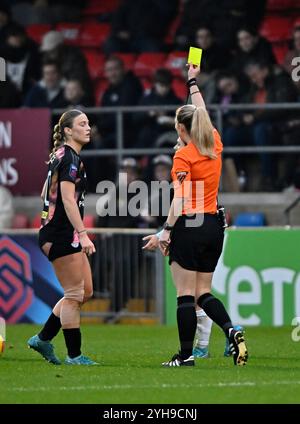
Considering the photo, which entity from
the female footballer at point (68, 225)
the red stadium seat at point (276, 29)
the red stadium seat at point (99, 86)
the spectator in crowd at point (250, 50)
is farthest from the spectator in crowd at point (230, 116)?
the female footballer at point (68, 225)

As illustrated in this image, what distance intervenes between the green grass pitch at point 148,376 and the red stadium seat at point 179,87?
23.1 feet

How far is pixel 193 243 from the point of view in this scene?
11016mm

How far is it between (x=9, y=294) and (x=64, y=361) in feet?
20.1

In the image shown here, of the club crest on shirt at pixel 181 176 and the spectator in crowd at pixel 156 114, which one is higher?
the spectator in crowd at pixel 156 114

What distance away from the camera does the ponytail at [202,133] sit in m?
11.0

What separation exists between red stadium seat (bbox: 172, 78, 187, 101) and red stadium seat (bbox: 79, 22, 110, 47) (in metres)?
2.10

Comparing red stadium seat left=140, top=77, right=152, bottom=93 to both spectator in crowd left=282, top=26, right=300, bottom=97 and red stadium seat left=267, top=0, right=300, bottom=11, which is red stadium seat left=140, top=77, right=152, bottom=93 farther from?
spectator in crowd left=282, top=26, right=300, bottom=97

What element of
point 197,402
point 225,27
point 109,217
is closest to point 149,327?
point 109,217

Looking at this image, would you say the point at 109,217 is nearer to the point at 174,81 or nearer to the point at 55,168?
the point at 174,81

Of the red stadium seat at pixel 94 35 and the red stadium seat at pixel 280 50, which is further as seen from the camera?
the red stadium seat at pixel 94 35

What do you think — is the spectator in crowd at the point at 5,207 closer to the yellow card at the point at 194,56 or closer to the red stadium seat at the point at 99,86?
the red stadium seat at the point at 99,86

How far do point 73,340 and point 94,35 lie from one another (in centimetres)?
1233

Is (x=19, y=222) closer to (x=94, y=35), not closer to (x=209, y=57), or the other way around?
(x=209, y=57)

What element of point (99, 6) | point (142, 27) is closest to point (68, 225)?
point (142, 27)
